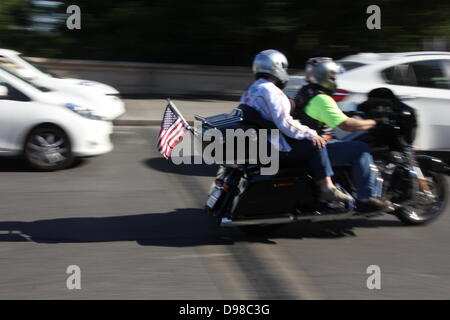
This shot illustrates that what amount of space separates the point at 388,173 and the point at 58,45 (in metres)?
12.9

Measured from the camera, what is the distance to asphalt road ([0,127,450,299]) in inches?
191

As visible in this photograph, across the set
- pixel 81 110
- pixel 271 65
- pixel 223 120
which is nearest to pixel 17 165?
pixel 81 110

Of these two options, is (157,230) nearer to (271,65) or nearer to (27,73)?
(271,65)

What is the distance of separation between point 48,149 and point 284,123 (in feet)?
14.7

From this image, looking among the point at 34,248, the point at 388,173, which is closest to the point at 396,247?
→ the point at 388,173

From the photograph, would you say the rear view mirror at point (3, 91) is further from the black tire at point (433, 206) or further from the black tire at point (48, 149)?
the black tire at point (433, 206)

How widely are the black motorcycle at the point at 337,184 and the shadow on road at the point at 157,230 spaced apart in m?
0.25

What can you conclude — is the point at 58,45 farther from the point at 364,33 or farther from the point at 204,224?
the point at 204,224

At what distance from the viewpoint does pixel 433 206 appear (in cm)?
669

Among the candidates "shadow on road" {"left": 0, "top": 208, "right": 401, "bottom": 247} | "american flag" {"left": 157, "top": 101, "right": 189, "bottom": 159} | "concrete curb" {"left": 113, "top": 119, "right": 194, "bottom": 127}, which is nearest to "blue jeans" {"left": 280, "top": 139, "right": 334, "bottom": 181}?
"shadow on road" {"left": 0, "top": 208, "right": 401, "bottom": 247}

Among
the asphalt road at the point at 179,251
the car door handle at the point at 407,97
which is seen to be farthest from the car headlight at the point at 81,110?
the car door handle at the point at 407,97

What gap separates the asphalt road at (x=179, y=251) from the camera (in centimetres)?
486

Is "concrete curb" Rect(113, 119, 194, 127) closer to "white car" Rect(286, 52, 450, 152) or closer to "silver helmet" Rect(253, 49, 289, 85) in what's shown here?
"white car" Rect(286, 52, 450, 152)
